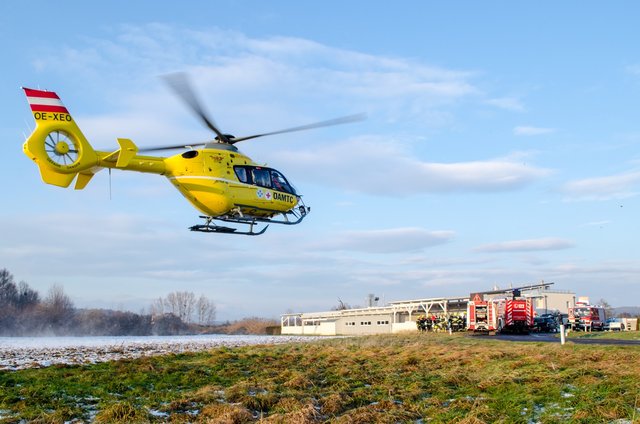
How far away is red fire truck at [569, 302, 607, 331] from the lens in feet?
155

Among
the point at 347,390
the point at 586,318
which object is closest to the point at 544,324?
the point at 586,318

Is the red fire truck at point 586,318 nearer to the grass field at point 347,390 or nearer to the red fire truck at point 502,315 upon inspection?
the red fire truck at point 502,315

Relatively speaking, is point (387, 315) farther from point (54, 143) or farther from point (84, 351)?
point (54, 143)

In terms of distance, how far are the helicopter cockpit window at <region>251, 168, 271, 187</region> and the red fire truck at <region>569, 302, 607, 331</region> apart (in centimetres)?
3223

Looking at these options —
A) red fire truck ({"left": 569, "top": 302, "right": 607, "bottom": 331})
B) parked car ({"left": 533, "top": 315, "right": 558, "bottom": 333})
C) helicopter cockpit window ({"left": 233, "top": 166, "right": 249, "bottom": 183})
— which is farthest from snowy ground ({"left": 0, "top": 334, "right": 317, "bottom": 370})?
red fire truck ({"left": 569, "top": 302, "right": 607, "bottom": 331})

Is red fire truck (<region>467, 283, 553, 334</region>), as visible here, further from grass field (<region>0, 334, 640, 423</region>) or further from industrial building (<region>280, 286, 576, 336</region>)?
grass field (<region>0, 334, 640, 423</region>)

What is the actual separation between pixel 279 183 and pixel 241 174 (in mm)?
2200

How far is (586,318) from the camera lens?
47.1 metres

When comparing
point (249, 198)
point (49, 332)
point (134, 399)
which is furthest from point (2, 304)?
point (134, 399)

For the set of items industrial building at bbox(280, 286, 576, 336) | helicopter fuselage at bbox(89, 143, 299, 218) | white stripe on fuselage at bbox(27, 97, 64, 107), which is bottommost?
industrial building at bbox(280, 286, 576, 336)

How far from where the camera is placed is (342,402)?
13.8m

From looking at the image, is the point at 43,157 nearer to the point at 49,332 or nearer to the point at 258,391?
the point at 258,391

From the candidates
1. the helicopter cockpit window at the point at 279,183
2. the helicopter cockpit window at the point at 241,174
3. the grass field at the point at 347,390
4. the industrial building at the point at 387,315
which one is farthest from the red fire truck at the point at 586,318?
the helicopter cockpit window at the point at 241,174

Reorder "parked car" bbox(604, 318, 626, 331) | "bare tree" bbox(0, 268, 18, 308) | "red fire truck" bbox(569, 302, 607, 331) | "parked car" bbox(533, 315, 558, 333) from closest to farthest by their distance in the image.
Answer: "red fire truck" bbox(569, 302, 607, 331) → "parked car" bbox(604, 318, 626, 331) → "parked car" bbox(533, 315, 558, 333) → "bare tree" bbox(0, 268, 18, 308)
